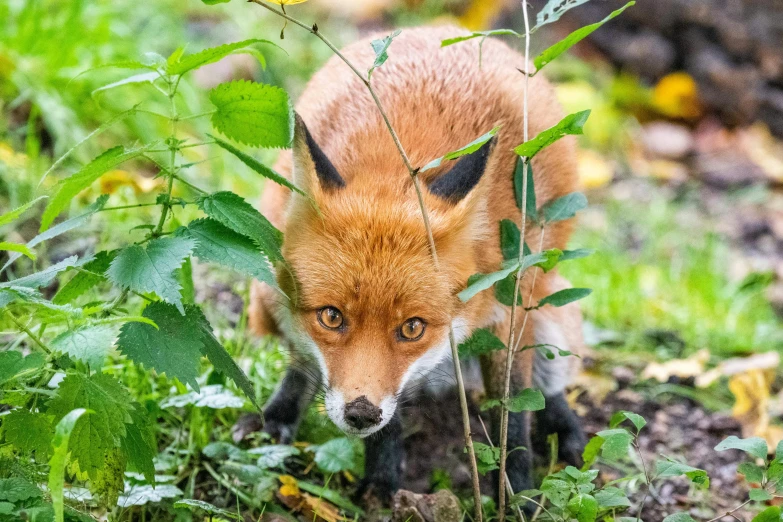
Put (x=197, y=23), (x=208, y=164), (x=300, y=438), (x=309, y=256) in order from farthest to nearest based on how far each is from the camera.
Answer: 1. (x=197, y=23)
2. (x=208, y=164)
3. (x=300, y=438)
4. (x=309, y=256)

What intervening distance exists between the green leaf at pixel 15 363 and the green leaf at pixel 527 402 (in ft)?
5.09

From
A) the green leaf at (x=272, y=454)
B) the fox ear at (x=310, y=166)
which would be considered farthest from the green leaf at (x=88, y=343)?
the green leaf at (x=272, y=454)

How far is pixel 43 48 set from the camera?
6078 millimetres

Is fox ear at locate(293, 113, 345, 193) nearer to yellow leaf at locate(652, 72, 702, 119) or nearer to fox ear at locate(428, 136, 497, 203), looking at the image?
fox ear at locate(428, 136, 497, 203)

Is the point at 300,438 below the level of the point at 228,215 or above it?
below

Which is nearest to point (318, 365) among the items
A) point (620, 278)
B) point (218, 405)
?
point (218, 405)

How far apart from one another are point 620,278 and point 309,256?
11.4ft

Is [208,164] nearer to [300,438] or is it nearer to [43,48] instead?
[43,48]

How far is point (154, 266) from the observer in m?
2.43

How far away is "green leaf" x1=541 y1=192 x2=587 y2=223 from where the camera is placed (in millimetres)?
3152

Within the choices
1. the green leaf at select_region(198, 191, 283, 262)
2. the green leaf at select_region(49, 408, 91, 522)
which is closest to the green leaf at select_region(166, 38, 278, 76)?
the green leaf at select_region(198, 191, 283, 262)

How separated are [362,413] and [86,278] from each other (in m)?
1.07

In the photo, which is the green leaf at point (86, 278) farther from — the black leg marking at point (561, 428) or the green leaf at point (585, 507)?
the black leg marking at point (561, 428)

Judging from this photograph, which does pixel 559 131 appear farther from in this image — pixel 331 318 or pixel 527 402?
pixel 331 318
